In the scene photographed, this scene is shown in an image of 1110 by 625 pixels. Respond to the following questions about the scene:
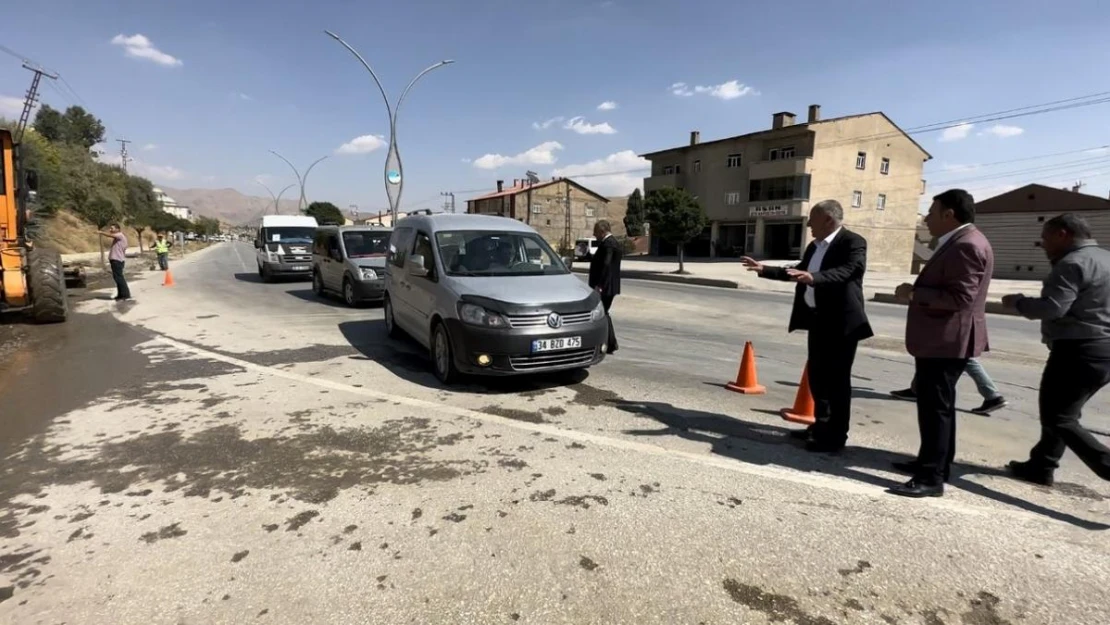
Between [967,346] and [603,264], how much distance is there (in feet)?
14.6

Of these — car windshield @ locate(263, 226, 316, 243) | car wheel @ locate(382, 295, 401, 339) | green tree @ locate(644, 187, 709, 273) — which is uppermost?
green tree @ locate(644, 187, 709, 273)

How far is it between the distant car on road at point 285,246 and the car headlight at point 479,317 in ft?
44.7

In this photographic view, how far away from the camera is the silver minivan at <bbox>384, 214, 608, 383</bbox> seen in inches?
210

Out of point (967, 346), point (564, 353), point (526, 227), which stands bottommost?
point (564, 353)

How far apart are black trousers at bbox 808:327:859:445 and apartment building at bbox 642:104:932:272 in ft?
125

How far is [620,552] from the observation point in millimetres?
2838

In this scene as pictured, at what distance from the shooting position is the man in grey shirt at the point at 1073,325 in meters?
3.18

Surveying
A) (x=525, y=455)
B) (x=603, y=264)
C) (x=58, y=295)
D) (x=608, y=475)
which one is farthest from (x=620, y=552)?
(x=58, y=295)

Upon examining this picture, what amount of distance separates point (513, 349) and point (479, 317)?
48cm

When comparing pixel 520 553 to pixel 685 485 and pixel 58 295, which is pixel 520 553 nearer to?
pixel 685 485

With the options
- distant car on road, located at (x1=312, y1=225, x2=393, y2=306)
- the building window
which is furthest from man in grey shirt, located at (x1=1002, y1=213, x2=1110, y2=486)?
the building window

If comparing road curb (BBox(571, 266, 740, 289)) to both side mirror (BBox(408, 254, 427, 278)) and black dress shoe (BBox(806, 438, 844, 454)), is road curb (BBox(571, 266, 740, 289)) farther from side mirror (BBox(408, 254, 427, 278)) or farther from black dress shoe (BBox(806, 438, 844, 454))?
black dress shoe (BBox(806, 438, 844, 454))

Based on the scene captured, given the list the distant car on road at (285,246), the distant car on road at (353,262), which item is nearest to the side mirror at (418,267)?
the distant car on road at (353,262)

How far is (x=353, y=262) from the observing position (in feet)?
39.2
